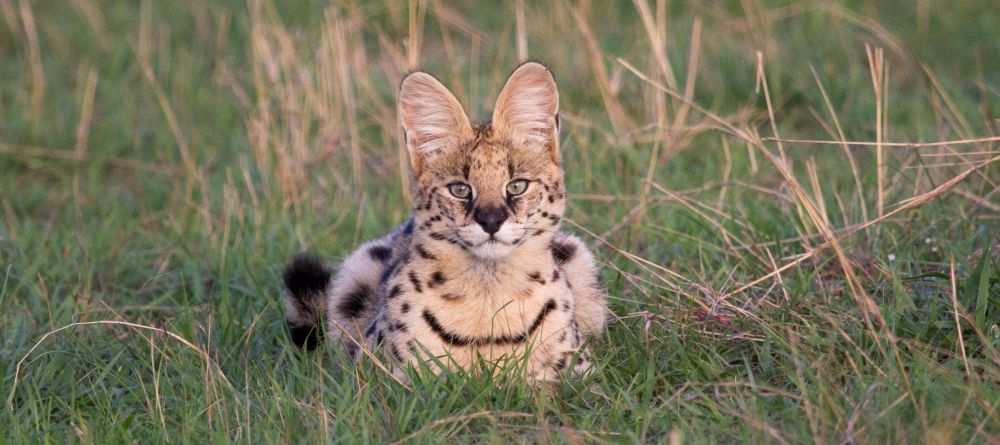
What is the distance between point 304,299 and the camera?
4.85 m

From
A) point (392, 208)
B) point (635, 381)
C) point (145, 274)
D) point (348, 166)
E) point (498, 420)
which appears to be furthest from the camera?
point (348, 166)

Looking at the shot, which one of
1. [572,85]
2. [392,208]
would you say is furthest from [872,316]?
[572,85]

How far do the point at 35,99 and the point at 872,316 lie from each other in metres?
5.57

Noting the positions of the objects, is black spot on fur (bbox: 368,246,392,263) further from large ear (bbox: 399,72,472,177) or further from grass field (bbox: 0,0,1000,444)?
large ear (bbox: 399,72,472,177)

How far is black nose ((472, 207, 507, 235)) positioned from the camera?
404 centimetres

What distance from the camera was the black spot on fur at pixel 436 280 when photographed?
4.25m

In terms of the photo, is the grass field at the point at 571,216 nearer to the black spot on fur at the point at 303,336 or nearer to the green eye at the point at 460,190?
the black spot on fur at the point at 303,336

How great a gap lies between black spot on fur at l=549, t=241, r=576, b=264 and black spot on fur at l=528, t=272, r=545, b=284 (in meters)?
0.61

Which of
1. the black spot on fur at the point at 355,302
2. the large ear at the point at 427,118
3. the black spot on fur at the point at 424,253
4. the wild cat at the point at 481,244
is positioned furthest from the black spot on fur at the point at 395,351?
the black spot on fur at the point at 355,302

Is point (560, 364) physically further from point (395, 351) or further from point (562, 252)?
point (562, 252)

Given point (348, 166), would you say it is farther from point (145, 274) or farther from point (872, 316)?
point (872, 316)

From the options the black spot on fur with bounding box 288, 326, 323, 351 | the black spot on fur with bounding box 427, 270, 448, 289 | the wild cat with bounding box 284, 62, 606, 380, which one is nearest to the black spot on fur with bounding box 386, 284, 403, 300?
the wild cat with bounding box 284, 62, 606, 380

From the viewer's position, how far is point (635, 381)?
4.19 metres

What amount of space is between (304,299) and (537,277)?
1054 mm
